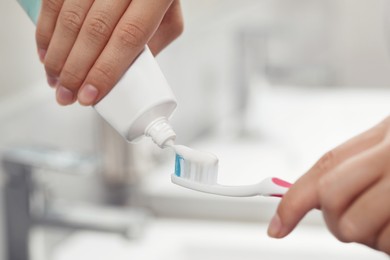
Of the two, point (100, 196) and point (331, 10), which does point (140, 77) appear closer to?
point (100, 196)

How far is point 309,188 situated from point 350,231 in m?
0.03

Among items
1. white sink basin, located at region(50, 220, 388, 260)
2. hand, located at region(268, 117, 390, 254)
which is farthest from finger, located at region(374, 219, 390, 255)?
white sink basin, located at region(50, 220, 388, 260)

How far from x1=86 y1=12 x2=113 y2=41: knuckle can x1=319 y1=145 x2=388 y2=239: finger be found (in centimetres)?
17

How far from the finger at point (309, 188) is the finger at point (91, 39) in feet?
0.51

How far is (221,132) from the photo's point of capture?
1381mm

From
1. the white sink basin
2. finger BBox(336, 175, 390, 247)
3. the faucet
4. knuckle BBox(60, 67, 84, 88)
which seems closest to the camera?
finger BBox(336, 175, 390, 247)

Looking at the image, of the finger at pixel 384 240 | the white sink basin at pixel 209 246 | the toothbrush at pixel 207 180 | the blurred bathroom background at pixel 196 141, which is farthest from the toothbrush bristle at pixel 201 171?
the white sink basin at pixel 209 246

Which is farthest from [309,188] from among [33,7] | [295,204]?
[33,7]

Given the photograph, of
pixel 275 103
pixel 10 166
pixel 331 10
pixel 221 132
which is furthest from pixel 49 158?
pixel 331 10

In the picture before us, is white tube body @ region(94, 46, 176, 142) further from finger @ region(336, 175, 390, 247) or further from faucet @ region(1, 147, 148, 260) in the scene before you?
faucet @ region(1, 147, 148, 260)

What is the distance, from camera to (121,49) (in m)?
0.41

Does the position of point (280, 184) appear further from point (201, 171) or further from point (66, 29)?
point (66, 29)

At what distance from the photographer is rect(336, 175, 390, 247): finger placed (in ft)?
1.03

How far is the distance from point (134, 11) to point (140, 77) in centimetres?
5
